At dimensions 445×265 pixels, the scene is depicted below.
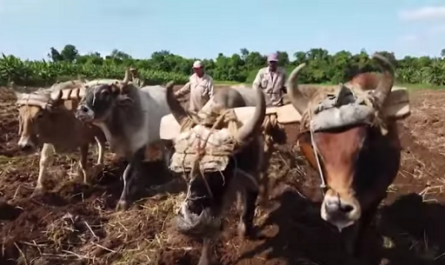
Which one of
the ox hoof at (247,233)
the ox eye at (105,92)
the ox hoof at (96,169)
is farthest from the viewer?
the ox hoof at (96,169)

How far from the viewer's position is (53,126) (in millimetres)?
10250

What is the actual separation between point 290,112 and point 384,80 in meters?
1.34

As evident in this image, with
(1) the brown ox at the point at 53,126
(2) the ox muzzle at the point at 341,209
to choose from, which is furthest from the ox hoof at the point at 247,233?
(1) the brown ox at the point at 53,126

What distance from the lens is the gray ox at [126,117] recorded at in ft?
30.7

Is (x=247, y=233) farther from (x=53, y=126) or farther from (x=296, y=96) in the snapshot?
(x=53, y=126)

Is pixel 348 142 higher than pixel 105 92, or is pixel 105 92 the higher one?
pixel 105 92

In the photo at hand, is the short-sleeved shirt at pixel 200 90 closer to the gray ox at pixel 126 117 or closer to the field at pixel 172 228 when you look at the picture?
the gray ox at pixel 126 117

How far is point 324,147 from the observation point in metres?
5.95

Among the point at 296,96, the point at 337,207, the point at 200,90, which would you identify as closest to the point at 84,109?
the point at 200,90

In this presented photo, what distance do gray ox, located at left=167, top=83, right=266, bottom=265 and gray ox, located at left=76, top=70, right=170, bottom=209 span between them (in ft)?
7.98

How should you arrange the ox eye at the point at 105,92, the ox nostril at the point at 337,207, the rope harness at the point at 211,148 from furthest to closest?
the ox eye at the point at 105,92 < the rope harness at the point at 211,148 < the ox nostril at the point at 337,207

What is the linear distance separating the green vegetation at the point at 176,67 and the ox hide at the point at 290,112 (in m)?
16.1

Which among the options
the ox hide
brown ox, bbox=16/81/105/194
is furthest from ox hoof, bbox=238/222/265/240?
brown ox, bbox=16/81/105/194

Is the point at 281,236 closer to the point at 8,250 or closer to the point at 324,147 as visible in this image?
the point at 324,147
